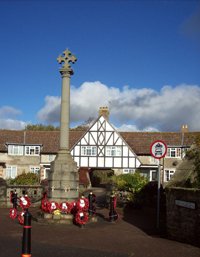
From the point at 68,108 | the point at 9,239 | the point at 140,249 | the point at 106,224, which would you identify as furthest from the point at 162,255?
the point at 68,108

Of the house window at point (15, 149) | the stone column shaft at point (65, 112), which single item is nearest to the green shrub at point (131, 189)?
the stone column shaft at point (65, 112)

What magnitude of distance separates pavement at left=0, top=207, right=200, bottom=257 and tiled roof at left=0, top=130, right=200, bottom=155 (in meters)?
30.2

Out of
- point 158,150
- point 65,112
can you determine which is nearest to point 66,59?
point 65,112

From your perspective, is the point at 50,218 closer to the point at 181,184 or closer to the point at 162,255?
the point at 181,184

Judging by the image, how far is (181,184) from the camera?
10742 mm

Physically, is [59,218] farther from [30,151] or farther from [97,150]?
[30,151]

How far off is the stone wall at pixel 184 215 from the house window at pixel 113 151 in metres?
30.8

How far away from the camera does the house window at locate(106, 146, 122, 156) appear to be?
4169cm

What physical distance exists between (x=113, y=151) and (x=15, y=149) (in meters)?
12.4

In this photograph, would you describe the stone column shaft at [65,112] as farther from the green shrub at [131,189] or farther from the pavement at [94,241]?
the green shrub at [131,189]

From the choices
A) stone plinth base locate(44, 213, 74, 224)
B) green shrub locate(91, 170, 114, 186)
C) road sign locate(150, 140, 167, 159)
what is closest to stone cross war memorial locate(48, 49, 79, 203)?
stone plinth base locate(44, 213, 74, 224)

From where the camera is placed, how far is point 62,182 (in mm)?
15367

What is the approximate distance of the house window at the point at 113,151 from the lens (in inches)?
1641

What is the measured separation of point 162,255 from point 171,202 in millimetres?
2523
